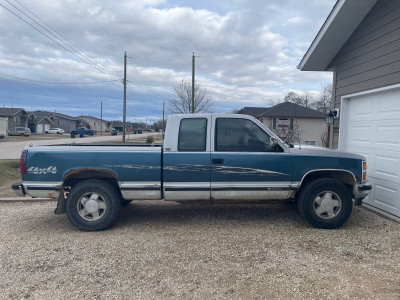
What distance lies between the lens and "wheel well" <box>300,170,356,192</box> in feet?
17.0

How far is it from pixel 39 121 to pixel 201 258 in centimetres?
6841

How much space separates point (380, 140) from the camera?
6328mm

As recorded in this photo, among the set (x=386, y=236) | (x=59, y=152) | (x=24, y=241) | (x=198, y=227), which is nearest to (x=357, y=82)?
(x=386, y=236)

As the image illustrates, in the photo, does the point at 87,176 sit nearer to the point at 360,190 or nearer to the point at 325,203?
the point at 325,203

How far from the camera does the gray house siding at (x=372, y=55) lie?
5980 mm

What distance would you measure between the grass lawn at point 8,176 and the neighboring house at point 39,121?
56.3 meters

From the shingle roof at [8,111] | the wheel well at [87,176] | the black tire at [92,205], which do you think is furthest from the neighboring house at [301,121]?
the shingle roof at [8,111]

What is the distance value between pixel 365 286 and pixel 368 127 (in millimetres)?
4490

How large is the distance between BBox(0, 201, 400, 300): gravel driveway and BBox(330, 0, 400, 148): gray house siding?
297cm

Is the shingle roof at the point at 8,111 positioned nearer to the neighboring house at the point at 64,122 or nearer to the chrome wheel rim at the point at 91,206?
the neighboring house at the point at 64,122

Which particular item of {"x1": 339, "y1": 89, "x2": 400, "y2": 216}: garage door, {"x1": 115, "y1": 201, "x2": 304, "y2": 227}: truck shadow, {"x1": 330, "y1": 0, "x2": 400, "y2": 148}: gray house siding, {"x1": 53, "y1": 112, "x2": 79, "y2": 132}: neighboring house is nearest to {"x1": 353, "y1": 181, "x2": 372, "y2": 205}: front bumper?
{"x1": 115, "y1": 201, "x2": 304, "y2": 227}: truck shadow

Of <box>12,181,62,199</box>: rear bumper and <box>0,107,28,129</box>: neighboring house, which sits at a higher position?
<box>0,107,28,129</box>: neighboring house

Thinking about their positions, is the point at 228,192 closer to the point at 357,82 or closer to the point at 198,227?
the point at 198,227

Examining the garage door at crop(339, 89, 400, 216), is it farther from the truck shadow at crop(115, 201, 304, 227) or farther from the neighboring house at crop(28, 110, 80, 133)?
the neighboring house at crop(28, 110, 80, 133)
